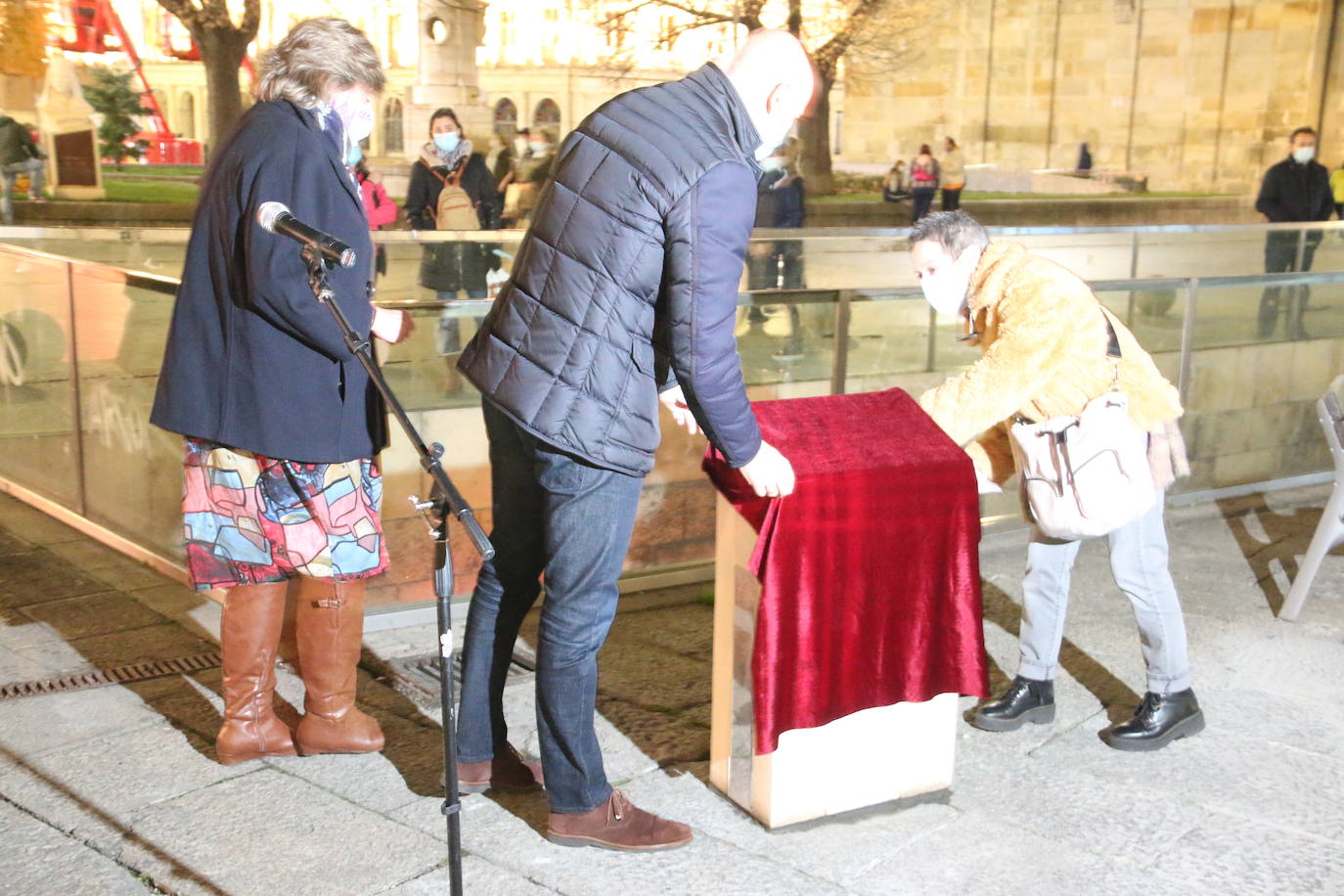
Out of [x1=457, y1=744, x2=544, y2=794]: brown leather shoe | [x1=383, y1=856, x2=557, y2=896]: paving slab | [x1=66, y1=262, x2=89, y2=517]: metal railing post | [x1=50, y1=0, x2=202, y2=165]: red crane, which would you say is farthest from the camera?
[x1=50, y1=0, x2=202, y2=165]: red crane

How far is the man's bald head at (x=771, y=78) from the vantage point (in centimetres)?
299

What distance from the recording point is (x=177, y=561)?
5445 mm

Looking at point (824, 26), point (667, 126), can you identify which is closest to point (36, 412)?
point (667, 126)

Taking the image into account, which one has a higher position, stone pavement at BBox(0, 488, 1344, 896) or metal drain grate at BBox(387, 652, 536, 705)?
stone pavement at BBox(0, 488, 1344, 896)

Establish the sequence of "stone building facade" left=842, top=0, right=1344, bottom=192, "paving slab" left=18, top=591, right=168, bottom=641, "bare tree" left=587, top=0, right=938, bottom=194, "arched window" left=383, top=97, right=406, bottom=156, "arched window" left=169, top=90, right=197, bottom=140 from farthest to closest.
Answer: "arched window" left=169, top=90, right=197, bottom=140
"arched window" left=383, top=97, right=406, bottom=156
"stone building facade" left=842, top=0, right=1344, bottom=192
"bare tree" left=587, top=0, right=938, bottom=194
"paving slab" left=18, top=591, right=168, bottom=641

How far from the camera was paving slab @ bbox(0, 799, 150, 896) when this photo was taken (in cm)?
311

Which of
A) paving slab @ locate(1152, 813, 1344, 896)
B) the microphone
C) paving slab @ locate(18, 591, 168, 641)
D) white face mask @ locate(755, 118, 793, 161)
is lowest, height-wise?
→ paving slab @ locate(18, 591, 168, 641)

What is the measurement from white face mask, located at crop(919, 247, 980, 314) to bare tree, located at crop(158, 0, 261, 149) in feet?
73.6

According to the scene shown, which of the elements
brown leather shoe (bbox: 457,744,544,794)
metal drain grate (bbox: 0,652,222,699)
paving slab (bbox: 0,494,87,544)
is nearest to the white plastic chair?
brown leather shoe (bbox: 457,744,544,794)

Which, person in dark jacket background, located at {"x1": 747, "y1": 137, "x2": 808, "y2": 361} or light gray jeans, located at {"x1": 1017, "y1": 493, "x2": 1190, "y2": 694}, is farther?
person in dark jacket background, located at {"x1": 747, "y1": 137, "x2": 808, "y2": 361}

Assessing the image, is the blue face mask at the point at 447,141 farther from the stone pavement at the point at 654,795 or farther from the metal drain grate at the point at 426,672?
the metal drain grate at the point at 426,672

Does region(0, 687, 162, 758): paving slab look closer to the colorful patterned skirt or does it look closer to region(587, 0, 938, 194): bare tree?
the colorful patterned skirt

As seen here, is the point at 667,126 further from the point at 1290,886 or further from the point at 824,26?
the point at 824,26

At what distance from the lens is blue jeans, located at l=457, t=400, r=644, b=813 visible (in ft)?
10.3
